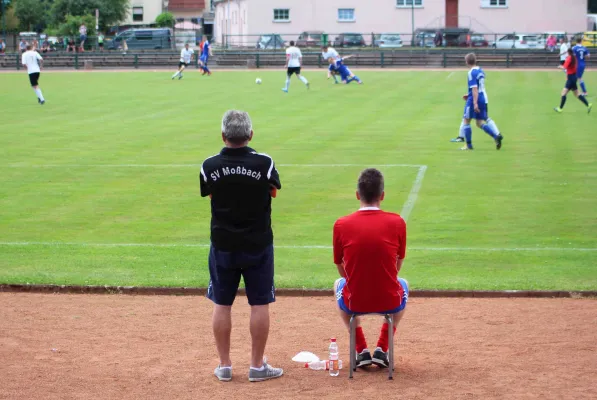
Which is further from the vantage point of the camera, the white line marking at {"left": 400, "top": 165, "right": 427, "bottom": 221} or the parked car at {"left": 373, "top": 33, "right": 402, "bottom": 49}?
the parked car at {"left": 373, "top": 33, "right": 402, "bottom": 49}

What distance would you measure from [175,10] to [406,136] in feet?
284

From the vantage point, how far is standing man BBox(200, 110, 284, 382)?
675cm

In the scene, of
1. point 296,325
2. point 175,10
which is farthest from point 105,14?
point 296,325

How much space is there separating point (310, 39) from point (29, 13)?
114 feet

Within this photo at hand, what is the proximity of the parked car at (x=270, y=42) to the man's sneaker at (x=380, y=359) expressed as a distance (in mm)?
63634

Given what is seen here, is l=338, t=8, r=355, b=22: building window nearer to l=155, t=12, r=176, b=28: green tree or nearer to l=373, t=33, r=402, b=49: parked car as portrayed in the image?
l=373, t=33, r=402, b=49: parked car

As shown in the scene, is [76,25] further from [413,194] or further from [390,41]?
[413,194]

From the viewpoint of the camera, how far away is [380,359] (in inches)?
281

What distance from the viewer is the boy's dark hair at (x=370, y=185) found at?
264 inches

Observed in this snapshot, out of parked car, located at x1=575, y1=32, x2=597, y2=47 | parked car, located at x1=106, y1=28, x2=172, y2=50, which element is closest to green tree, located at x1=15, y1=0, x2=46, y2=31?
parked car, located at x1=106, y1=28, x2=172, y2=50

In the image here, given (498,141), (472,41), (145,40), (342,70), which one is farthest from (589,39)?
(498,141)

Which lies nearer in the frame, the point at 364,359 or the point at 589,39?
the point at 364,359

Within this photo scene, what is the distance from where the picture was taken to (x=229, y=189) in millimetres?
6781

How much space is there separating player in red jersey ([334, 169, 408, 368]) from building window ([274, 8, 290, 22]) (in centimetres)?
7042
